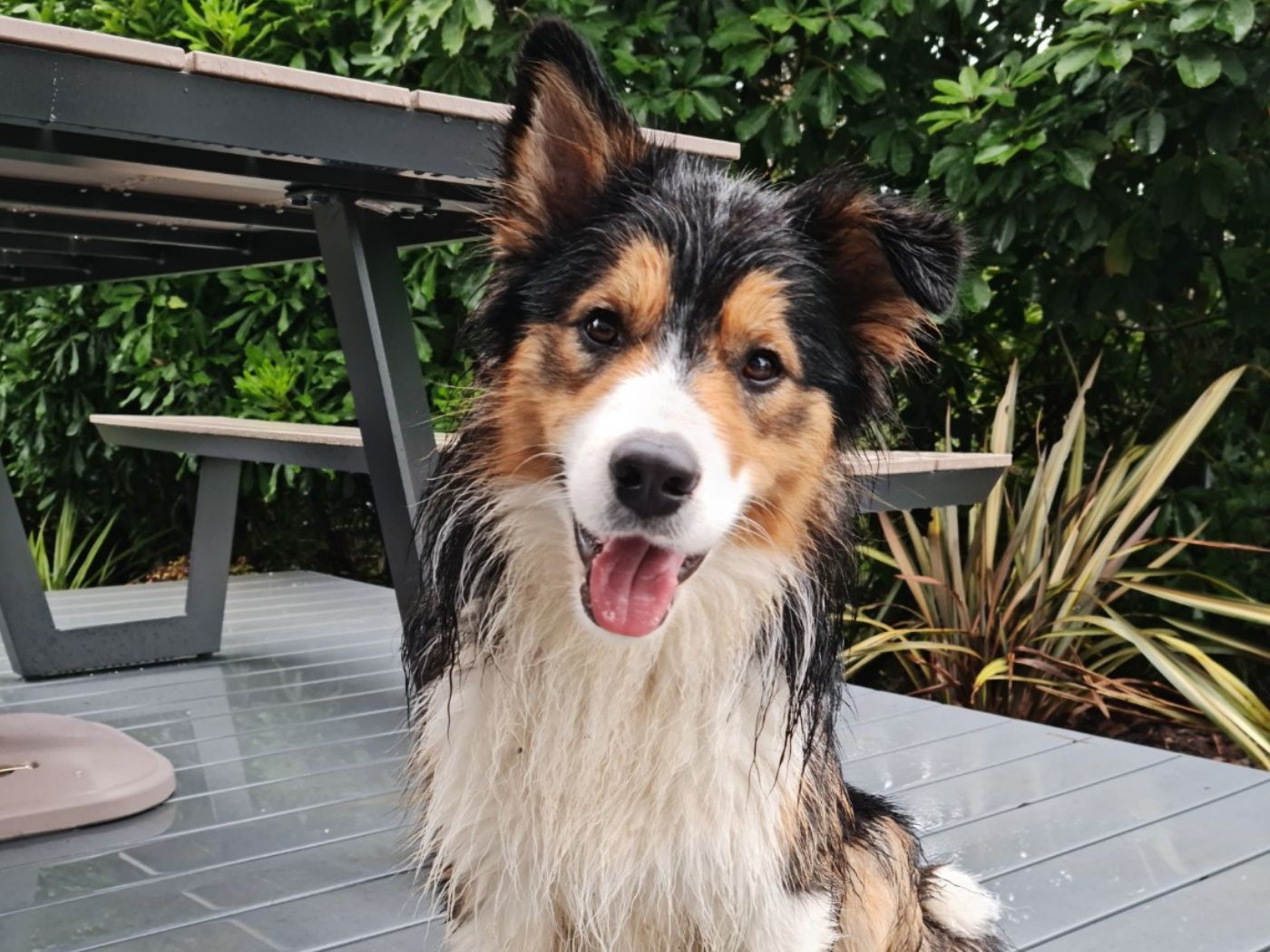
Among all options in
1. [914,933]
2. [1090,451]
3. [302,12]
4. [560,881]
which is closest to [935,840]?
[914,933]

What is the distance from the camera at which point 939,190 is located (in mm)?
4375

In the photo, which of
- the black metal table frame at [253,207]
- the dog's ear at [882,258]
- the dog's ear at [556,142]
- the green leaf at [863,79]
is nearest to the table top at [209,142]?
the black metal table frame at [253,207]

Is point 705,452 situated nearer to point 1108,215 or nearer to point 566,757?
point 566,757

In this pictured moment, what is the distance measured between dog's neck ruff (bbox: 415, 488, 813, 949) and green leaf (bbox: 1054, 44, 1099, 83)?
6.98 ft

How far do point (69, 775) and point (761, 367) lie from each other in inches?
71.8

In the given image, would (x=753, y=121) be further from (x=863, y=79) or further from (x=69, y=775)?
(x=69, y=775)

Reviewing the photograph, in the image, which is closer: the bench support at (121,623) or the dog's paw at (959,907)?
the dog's paw at (959,907)

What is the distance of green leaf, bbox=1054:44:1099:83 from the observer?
3.26 metres

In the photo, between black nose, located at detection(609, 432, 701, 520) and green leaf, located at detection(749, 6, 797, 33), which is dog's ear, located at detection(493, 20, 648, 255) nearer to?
black nose, located at detection(609, 432, 701, 520)

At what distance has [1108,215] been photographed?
153 inches

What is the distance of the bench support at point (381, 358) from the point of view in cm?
238

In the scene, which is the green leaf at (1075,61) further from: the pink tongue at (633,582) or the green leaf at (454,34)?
the pink tongue at (633,582)

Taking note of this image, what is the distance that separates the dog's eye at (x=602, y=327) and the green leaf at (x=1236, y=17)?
7.20 feet

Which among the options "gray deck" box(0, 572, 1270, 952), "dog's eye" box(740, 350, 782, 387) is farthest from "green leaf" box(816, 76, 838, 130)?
"dog's eye" box(740, 350, 782, 387)
